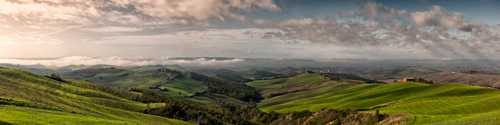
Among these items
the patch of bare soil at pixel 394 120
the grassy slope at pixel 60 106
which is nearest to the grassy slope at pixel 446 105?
the patch of bare soil at pixel 394 120

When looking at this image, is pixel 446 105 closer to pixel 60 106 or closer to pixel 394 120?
pixel 394 120

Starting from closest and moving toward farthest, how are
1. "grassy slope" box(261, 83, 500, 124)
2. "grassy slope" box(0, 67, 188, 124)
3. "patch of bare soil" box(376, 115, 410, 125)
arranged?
1. "grassy slope" box(0, 67, 188, 124)
2. "grassy slope" box(261, 83, 500, 124)
3. "patch of bare soil" box(376, 115, 410, 125)

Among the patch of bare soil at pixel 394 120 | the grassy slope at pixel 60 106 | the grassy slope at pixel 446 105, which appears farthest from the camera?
the patch of bare soil at pixel 394 120

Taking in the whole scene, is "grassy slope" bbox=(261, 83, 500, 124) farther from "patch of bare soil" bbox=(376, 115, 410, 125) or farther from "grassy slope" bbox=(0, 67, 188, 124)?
"grassy slope" bbox=(0, 67, 188, 124)

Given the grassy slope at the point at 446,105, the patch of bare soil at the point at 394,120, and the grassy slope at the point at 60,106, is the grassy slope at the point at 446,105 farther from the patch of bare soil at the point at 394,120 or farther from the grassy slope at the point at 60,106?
the grassy slope at the point at 60,106

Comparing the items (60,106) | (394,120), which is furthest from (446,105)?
(60,106)

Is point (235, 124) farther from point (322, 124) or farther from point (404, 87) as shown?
point (404, 87)

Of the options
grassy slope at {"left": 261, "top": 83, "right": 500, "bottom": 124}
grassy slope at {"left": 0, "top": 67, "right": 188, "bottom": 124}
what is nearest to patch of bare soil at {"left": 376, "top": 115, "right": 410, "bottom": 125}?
grassy slope at {"left": 261, "top": 83, "right": 500, "bottom": 124}

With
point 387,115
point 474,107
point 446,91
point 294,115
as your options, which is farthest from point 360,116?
point 446,91
